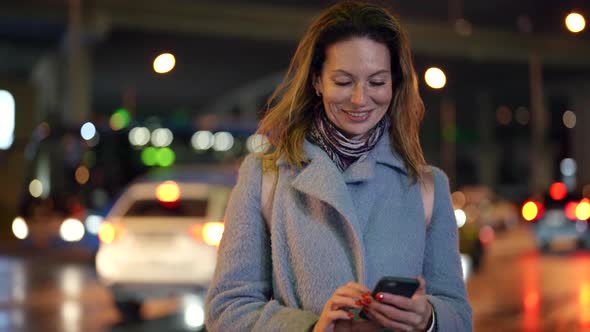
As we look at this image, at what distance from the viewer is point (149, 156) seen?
28.3 meters

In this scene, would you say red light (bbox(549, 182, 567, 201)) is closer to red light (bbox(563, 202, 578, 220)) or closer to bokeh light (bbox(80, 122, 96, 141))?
red light (bbox(563, 202, 578, 220))

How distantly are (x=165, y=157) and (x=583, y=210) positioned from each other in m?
11.4

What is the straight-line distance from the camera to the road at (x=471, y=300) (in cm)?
1205

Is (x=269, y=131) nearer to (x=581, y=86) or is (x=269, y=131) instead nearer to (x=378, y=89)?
(x=378, y=89)

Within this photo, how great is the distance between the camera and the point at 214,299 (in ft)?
8.31

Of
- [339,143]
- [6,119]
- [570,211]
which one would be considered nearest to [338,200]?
[339,143]

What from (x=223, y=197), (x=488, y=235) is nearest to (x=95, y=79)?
(x=488, y=235)

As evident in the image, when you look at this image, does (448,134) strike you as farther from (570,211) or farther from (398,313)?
(398,313)

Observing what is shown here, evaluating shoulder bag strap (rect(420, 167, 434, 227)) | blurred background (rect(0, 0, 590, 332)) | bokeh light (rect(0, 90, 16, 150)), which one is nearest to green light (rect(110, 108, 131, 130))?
blurred background (rect(0, 0, 590, 332))

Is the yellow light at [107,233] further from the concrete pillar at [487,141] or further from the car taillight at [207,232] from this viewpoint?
the concrete pillar at [487,141]

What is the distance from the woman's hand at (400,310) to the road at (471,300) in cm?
912

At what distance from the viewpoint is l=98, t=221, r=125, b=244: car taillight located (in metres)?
14.1

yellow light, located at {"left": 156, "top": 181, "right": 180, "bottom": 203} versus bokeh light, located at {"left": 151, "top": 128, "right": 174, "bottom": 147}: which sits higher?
bokeh light, located at {"left": 151, "top": 128, "right": 174, "bottom": 147}

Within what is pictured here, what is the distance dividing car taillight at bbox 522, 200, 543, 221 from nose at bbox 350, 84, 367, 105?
2311cm
